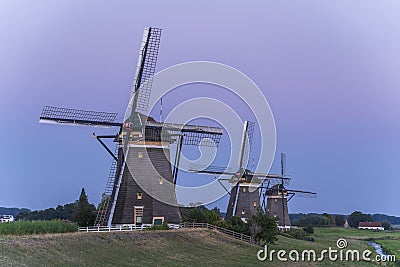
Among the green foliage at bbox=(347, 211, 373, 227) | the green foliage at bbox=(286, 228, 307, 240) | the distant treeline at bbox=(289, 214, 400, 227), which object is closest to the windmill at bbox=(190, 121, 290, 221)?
the green foliage at bbox=(286, 228, 307, 240)

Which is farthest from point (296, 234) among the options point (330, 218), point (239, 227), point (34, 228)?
point (330, 218)

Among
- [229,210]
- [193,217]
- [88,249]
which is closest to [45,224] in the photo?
[88,249]

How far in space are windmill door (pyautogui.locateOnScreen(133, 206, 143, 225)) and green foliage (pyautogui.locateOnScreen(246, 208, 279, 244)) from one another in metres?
10.1

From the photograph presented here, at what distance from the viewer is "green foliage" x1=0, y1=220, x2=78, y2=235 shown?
22469mm

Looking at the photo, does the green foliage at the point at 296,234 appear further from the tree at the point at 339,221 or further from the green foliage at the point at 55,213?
the tree at the point at 339,221

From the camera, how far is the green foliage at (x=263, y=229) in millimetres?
38281

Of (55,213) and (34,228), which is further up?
(55,213)

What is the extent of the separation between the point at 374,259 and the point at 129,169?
16.8m

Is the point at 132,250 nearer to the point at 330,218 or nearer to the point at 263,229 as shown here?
the point at 263,229

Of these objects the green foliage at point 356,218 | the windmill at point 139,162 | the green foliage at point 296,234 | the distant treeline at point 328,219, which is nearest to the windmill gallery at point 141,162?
the windmill at point 139,162

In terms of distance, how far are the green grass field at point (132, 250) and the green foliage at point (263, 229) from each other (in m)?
2.87

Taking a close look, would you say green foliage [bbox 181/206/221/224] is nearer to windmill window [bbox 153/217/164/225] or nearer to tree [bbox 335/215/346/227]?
windmill window [bbox 153/217/164/225]

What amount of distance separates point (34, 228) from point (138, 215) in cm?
868

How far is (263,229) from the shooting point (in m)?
38.5
